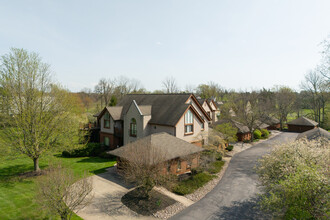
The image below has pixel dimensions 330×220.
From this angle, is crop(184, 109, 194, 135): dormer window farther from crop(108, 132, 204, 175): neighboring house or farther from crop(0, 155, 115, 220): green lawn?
crop(0, 155, 115, 220): green lawn

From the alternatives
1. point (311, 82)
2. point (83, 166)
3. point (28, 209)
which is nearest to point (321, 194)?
point (28, 209)

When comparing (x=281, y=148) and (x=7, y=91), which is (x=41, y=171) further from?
(x=281, y=148)

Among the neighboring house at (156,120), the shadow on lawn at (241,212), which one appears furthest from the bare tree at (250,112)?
the shadow on lawn at (241,212)

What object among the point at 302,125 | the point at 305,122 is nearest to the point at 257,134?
the point at 302,125

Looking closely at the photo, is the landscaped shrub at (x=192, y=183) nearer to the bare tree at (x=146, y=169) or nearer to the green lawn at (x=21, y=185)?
the bare tree at (x=146, y=169)

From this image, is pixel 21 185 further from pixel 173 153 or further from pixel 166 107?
pixel 166 107

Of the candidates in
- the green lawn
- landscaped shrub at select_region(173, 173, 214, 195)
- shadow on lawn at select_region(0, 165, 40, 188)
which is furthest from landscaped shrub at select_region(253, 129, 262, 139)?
shadow on lawn at select_region(0, 165, 40, 188)
